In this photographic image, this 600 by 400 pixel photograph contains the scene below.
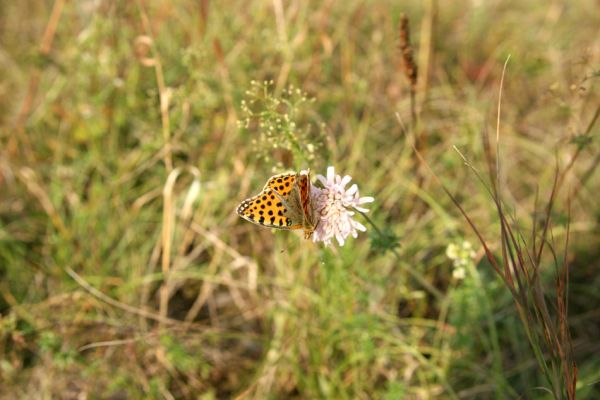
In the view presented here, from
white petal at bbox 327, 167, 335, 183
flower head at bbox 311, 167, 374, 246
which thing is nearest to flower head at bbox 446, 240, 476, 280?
flower head at bbox 311, 167, 374, 246

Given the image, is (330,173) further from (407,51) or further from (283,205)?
(407,51)

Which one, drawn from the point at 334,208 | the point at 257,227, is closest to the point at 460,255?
the point at 334,208

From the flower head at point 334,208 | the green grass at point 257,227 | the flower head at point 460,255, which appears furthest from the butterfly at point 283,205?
the flower head at point 460,255

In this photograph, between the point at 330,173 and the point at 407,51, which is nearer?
the point at 330,173

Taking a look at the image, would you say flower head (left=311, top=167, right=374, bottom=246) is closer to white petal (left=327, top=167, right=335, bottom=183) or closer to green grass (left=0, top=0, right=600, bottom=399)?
white petal (left=327, top=167, right=335, bottom=183)

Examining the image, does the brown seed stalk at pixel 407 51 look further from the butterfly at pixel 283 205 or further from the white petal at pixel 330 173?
the butterfly at pixel 283 205
